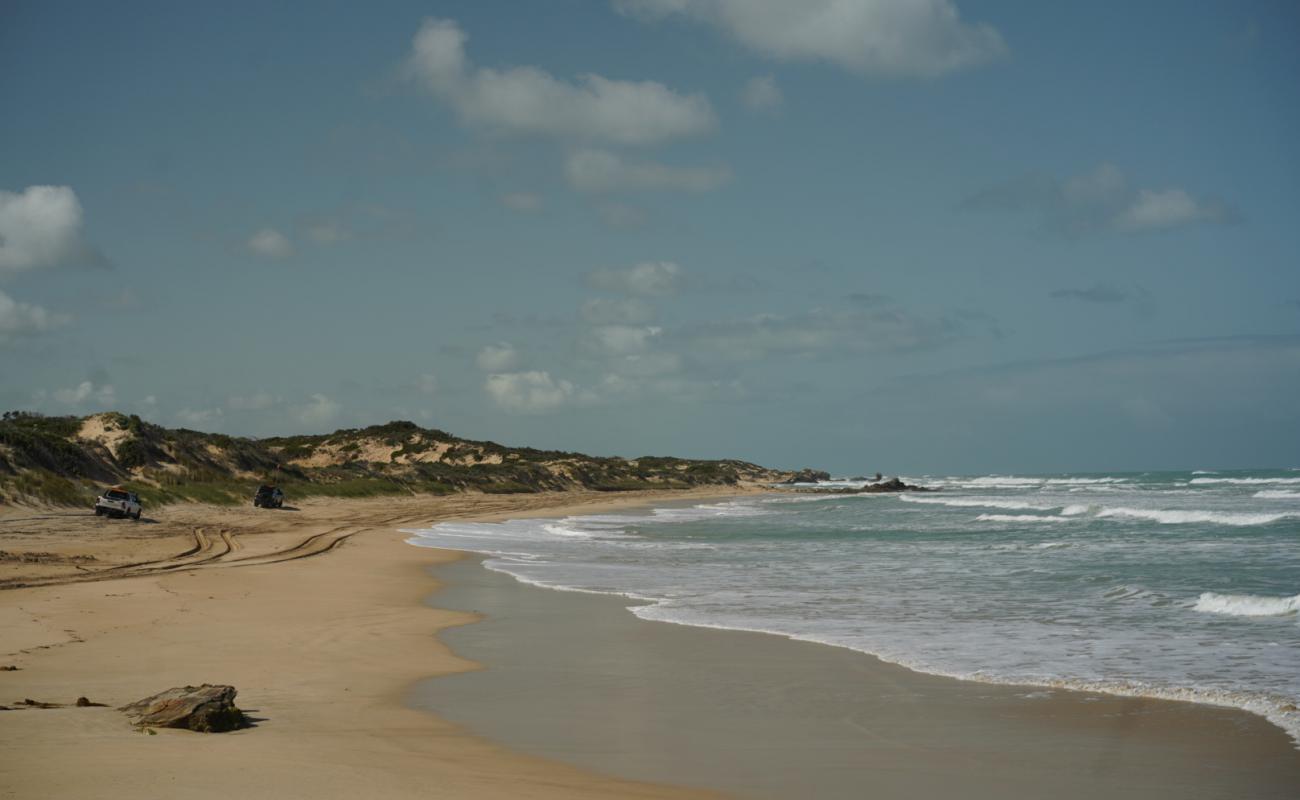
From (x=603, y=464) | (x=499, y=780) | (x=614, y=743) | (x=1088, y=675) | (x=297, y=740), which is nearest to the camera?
(x=499, y=780)

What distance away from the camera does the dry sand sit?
6979 mm

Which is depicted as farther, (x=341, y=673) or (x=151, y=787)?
(x=341, y=673)

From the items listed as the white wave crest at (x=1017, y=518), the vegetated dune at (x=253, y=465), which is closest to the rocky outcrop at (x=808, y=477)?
the vegetated dune at (x=253, y=465)

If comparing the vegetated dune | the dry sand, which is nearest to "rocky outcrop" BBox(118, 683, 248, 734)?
the dry sand

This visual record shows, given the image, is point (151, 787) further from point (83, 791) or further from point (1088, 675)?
point (1088, 675)

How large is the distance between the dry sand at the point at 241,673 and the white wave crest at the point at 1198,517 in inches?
1149

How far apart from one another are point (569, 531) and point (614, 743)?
32317mm

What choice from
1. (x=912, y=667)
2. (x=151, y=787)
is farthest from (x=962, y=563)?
(x=151, y=787)

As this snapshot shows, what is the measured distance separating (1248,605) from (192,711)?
1580 cm

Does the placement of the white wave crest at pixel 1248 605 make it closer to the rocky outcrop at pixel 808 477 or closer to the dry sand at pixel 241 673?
the dry sand at pixel 241 673

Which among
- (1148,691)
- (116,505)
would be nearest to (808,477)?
(116,505)

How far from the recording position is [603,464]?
120m

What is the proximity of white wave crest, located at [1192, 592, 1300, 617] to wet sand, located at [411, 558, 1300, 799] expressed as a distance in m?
7.14

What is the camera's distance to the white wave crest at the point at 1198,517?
3728 centimetres
